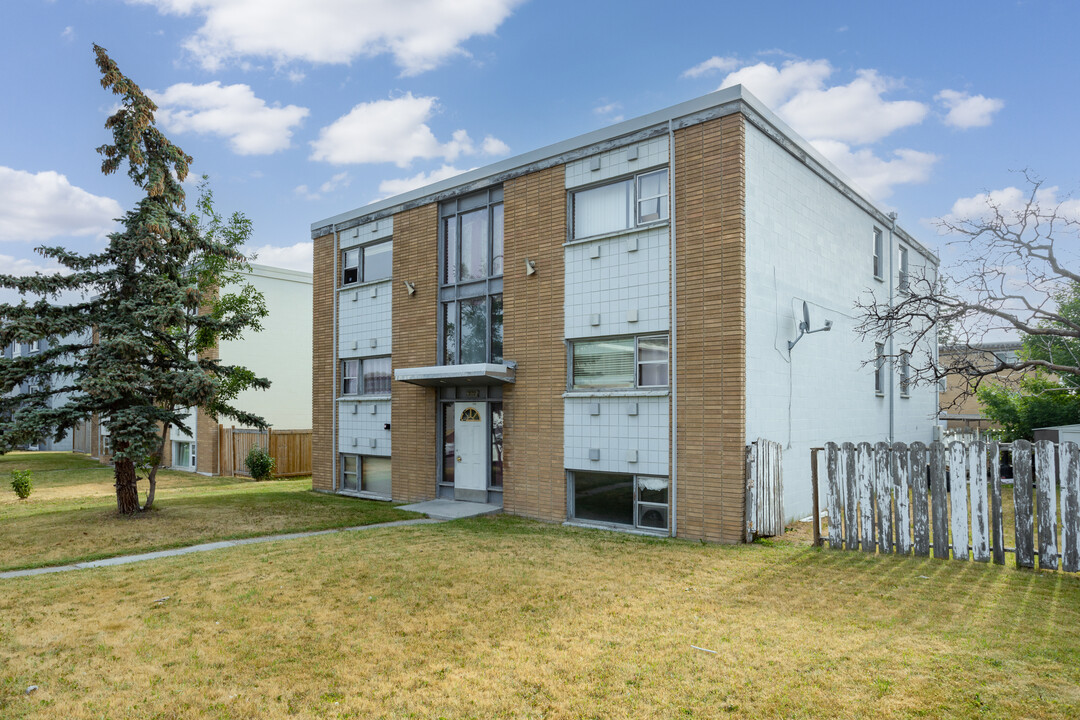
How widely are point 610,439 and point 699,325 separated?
2.73 metres

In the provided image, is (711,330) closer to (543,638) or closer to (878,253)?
(543,638)

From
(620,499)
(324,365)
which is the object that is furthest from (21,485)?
(620,499)

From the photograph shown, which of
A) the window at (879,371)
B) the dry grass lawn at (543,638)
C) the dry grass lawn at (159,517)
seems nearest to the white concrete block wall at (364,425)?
the dry grass lawn at (159,517)

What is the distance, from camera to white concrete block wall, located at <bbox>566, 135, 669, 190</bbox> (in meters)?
12.5

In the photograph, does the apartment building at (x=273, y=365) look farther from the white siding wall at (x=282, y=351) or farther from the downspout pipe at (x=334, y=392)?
the downspout pipe at (x=334, y=392)

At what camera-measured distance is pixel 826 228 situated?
14.8 metres

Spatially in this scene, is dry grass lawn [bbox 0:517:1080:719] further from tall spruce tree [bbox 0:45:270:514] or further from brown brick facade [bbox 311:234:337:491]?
brown brick facade [bbox 311:234:337:491]

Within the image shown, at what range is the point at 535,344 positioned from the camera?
14.1 meters

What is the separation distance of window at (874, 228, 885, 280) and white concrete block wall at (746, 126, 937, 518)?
1.32 feet

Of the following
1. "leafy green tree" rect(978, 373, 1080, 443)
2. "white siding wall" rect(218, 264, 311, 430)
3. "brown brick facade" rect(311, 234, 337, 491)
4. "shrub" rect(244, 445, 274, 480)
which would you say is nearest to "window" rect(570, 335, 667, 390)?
"brown brick facade" rect(311, 234, 337, 491)

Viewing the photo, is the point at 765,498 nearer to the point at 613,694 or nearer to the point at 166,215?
the point at 613,694

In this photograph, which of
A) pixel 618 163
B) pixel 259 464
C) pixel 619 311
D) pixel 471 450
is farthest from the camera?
pixel 259 464

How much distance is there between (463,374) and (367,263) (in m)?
6.45

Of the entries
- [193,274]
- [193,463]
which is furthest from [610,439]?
[193,463]
